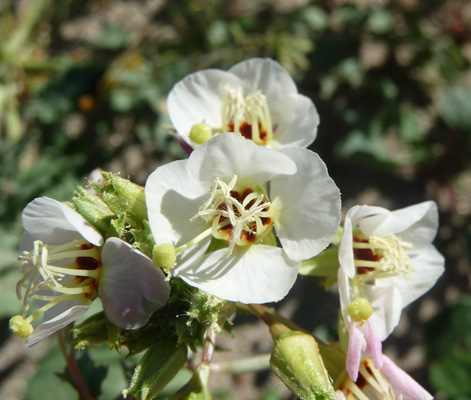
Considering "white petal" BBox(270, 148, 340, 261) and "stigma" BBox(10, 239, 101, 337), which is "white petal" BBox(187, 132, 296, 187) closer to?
"white petal" BBox(270, 148, 340, 261)

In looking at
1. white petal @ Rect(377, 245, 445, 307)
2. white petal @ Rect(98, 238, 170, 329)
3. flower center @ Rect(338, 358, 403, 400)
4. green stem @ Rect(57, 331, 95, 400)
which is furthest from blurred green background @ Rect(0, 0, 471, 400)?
white petal @ Rect(98, 238, 170, 329)

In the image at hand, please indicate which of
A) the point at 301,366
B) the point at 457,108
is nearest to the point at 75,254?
the point at 301,366

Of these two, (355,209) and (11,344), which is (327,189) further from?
(11,344)

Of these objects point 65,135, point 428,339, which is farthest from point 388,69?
point 65,135

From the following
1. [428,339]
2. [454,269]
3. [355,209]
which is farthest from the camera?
[454,269]

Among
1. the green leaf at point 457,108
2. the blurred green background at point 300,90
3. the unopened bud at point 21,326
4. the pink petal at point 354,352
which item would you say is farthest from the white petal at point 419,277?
the green leaf at point 457,108

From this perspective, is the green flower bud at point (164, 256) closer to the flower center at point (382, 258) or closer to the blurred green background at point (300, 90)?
the flower center at point (382, 258)
